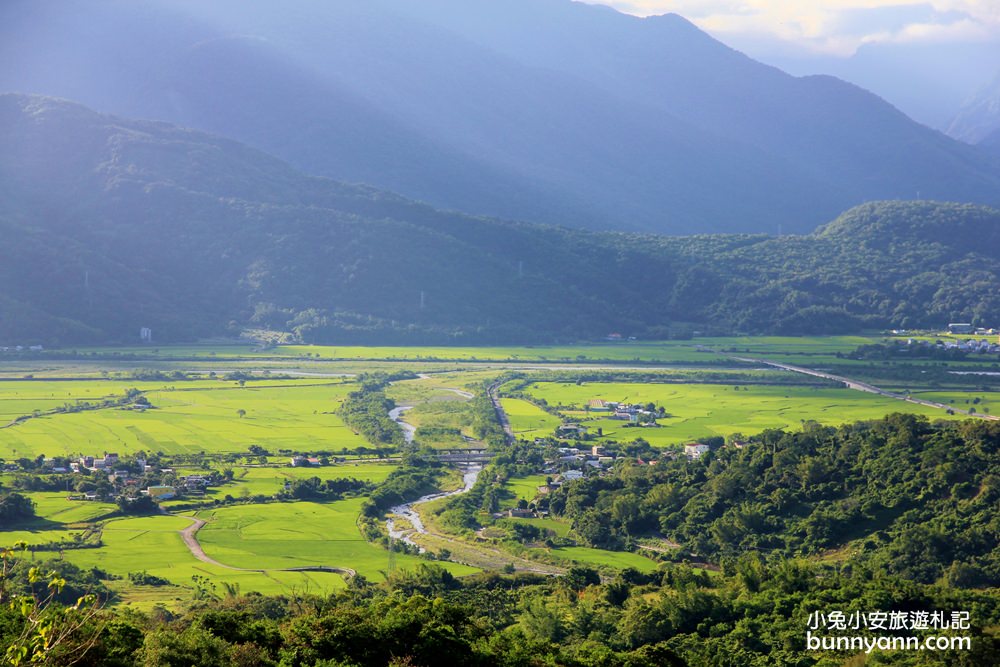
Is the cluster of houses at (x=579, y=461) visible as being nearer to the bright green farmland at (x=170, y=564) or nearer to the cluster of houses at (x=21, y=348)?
the bright green farmland at (x=170, y=564)

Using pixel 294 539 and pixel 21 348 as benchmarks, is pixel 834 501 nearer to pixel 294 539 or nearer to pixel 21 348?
pixel 294 539

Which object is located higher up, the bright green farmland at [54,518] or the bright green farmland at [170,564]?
the bright green farmland at [54,518]

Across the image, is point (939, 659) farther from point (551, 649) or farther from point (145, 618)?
point (145, 618)

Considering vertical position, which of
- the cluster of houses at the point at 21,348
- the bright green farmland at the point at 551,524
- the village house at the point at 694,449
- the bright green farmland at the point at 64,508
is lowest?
the bright green farmland at the point at 64,508

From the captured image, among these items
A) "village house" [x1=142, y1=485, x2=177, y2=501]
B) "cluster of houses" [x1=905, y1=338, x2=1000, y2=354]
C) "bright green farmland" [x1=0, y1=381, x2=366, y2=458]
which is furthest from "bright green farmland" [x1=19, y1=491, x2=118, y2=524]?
"cluster of houses" [x1=905, y1=338, x2=1000, y2=354]

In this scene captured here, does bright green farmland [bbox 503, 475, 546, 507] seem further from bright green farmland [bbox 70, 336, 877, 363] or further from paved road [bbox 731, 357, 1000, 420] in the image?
bright green farmland [bbox 70, 336, 877, 363]

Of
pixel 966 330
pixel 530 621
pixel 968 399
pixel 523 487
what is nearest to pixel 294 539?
pixel 523 487

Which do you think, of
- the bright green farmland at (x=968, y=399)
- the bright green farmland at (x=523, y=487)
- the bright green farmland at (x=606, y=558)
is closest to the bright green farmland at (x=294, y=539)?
the bright green farmland at (x=606, y=558)
